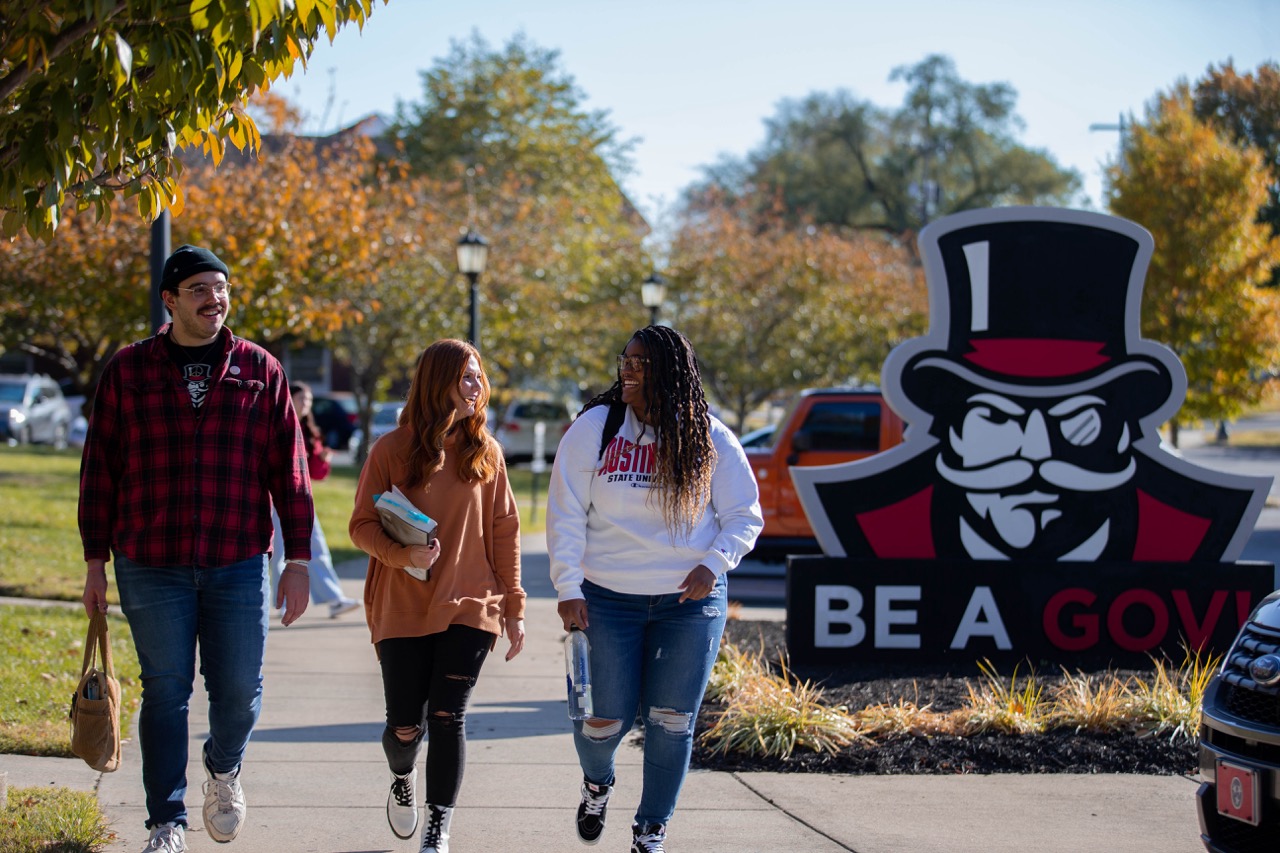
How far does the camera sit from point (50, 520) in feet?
45.3

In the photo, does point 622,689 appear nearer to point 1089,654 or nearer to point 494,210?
point 1089,654

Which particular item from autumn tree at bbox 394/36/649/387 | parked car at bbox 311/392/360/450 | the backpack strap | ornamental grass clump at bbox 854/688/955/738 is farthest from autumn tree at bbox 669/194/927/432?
the backpack strap

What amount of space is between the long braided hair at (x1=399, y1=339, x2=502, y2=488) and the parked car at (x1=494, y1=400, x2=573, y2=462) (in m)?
25.3

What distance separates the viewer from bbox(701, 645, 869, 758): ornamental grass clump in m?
6.10

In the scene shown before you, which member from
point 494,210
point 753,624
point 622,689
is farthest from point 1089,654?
point 494,210

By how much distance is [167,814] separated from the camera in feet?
13.9

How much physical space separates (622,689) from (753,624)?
5.25 m

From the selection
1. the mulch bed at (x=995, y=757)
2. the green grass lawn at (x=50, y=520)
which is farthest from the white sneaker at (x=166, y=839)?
the green grass lawn at (x=50, y=520)

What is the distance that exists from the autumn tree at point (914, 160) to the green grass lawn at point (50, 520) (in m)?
32.7

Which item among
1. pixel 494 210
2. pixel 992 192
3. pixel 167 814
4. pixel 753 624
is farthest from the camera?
pixel 992 192

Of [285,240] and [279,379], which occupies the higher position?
[285,240]

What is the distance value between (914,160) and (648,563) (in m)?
52.8

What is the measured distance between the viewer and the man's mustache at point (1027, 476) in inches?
326

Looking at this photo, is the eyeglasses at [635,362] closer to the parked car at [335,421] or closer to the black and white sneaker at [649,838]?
the black and white sneaker at [649,838]
